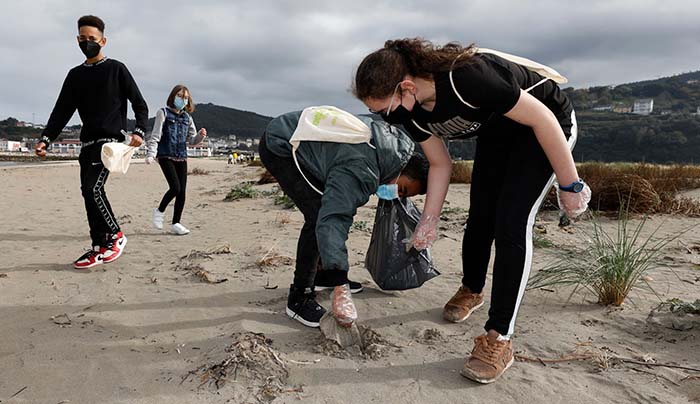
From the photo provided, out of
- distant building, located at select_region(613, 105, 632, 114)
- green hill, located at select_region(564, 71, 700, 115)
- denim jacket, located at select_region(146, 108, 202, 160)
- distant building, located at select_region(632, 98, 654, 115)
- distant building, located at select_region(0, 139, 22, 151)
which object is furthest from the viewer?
distant building, located at select_region(0, 139, 22, 151)

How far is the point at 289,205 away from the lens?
6.79 meters

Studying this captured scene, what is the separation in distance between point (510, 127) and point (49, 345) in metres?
2.46

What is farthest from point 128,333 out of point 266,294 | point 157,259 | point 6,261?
point 6,261

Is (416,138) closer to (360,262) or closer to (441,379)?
(441,379)

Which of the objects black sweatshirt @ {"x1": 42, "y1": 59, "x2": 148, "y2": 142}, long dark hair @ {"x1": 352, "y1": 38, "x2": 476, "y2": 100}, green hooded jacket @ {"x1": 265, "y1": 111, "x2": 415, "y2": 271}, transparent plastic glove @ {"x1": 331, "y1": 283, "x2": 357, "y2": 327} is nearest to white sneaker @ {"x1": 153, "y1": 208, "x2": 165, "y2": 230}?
black sweatshirt @ {"x1": 42, "y1": 59, "x2": 148, "y2": 142}

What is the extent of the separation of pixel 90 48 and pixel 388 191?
2719mm

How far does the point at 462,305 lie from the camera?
2615mm

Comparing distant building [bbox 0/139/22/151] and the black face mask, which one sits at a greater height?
distant building [bbox 0/139/22/151]

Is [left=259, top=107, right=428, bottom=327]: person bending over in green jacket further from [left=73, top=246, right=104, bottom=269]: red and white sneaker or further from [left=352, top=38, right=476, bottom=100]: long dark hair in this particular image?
[left=73, top=246, right=104, bottom=269]: red and white sneaker

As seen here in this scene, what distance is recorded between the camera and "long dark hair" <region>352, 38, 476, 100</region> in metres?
1.83

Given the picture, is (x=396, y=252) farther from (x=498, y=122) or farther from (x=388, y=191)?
(x=498, y=122)

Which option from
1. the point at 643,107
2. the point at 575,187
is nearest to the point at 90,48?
the point at 575,187

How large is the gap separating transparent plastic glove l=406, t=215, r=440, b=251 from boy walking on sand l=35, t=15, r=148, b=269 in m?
2.57

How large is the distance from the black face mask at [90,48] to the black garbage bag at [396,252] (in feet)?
8.61
